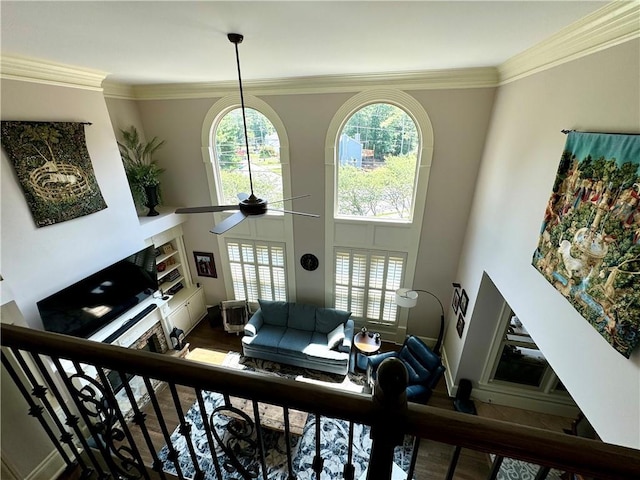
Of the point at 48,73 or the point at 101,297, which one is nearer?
the point at 48,73

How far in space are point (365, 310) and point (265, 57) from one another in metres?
4.64

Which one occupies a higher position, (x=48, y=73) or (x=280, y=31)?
(x=280, y=31)

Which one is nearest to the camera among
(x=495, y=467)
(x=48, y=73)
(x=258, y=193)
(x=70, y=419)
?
(x=495, y=467)

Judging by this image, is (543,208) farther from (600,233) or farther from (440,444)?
(440,444)

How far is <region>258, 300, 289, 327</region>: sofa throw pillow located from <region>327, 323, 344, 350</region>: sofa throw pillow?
981 mm

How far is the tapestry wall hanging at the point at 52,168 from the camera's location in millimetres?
3227

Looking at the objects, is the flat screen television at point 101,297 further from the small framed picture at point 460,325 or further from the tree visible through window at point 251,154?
the small framed picture at point 460,325

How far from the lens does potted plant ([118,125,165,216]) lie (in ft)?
16.5

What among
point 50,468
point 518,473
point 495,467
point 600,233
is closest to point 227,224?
point 50,468

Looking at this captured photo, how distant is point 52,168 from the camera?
3555 mm

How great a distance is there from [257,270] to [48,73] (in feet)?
14.0

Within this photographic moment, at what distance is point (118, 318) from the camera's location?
4598mm

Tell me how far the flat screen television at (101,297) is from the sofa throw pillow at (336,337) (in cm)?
327

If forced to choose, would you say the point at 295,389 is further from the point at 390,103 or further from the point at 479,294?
the point at 390,103
